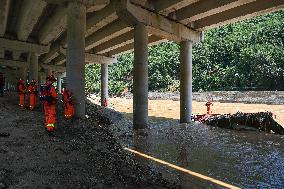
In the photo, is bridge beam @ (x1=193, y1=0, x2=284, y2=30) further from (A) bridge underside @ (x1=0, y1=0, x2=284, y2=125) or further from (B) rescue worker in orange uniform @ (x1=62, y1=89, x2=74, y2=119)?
(B) rescue worker in orange uniform @ (x1=62, y1=89, x2=74, y2=119)

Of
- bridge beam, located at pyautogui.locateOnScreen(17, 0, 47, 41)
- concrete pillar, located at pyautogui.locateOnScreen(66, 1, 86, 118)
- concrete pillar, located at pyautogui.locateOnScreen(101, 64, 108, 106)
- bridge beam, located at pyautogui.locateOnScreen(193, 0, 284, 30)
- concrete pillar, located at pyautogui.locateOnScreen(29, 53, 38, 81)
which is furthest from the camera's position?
concrete pillar, located at pyautogui.locateOnScreen(101, 64, 108, 106)

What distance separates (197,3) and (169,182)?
14.2m

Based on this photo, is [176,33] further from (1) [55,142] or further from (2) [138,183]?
(2) [138,183]

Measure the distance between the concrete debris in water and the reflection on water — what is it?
1067 millimetres

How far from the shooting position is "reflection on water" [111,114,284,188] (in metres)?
7.61

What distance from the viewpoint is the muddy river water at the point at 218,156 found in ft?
24.9

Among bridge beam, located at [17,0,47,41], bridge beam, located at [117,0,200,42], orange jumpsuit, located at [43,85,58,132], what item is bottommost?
orange jumpsuit, located at [43,85,58,132]

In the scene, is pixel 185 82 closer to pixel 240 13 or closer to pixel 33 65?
pixel 240 13

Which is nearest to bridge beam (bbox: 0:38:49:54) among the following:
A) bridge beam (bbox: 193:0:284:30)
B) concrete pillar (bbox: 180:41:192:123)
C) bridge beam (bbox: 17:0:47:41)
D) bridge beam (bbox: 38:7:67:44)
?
bridge beam (bbox: 38:7:67:44)

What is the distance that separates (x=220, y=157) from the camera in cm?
1017

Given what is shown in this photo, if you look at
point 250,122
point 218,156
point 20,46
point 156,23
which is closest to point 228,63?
point 20,46

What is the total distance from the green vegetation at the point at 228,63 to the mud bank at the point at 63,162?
45.5m

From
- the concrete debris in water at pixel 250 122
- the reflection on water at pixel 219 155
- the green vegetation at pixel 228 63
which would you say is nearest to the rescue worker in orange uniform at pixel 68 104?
the reflection on water at pixel 219 155

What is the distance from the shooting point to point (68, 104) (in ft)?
45.1
